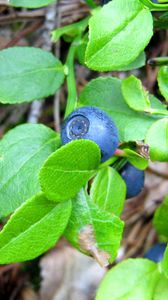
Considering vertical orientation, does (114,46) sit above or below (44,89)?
above

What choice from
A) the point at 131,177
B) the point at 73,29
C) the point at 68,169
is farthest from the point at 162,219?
the point at 73,29

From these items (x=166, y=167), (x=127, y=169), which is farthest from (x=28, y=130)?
(x=166, y=167)

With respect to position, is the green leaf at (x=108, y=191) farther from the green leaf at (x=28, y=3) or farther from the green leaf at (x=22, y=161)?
the green leaf at (x=28, y=3)

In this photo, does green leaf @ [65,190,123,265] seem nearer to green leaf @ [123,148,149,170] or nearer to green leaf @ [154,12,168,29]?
green leaf @ [123,148,149,170]

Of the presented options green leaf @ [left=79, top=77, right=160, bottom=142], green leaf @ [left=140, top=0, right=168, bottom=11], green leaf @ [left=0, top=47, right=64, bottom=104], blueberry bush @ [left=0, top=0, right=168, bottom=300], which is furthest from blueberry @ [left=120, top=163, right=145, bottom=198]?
green leaf @ [left=140, top=0, right=168, bottom=11]

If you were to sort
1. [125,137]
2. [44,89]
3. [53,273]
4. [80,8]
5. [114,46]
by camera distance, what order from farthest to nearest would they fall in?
[53,273]
[80,8]
[44,89]
[125,137]
[114,46]

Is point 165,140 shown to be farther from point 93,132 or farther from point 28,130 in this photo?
point 28,130

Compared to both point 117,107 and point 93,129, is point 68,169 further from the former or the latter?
point 117,107
